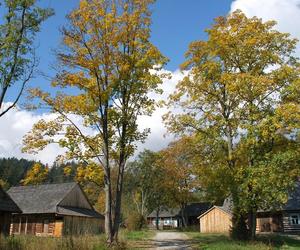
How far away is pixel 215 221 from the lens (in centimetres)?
5216

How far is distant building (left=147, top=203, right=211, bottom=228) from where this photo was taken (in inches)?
2881

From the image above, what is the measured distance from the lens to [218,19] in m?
26.3

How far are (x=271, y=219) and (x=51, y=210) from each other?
27.0m

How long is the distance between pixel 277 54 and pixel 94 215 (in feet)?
99.2

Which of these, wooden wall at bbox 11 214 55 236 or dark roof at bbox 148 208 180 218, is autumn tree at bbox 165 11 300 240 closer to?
wooden wall at bbox 11 214 55 236

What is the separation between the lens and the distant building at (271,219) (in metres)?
42.8

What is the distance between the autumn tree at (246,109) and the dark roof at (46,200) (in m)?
21.3

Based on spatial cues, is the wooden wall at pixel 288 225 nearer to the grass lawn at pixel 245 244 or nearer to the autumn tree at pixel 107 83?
the grass lawn at pixel 245 244

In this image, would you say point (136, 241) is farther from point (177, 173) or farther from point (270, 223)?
point (177, 173)

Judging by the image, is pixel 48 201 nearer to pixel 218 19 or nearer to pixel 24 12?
pixel 218 19

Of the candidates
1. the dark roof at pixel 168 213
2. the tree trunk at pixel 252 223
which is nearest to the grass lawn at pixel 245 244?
the tree trunk at pixel 252 223

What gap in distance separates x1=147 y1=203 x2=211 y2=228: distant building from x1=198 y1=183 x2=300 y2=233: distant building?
15.2 m

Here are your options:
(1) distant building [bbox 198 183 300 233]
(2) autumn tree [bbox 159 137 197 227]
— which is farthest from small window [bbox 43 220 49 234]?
(2) autumn tree [bbox 159 137 197 227]

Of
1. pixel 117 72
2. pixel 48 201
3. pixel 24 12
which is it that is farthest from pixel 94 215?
pixel 24 12
